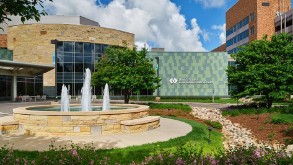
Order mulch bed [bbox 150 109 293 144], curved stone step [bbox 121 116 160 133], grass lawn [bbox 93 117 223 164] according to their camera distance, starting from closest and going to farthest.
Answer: grass lawn [bbox 93 117 223 164], curved stone step [bbox 121 116 160 133], mulch bed [bbox 150 109 293 144]

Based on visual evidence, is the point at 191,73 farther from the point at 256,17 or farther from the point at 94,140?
the point at 94,140

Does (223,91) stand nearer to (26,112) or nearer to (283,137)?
(283,137)

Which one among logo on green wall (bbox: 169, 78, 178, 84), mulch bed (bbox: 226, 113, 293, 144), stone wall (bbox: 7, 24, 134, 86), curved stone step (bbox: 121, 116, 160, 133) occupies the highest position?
stone wall (bbox: 7, 24, 134, 86)

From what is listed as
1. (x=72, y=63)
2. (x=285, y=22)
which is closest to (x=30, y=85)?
(x=72, y=63)

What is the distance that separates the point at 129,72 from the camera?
2831 cm

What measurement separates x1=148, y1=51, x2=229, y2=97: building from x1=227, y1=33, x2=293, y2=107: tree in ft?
80.9

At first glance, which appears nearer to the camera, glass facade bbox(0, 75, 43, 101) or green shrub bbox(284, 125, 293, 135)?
green shrub bbox(284, 125, 293, 135)

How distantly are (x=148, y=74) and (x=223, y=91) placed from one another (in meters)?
27.1

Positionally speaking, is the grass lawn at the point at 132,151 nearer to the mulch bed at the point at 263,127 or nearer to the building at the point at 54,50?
the mulch bed at the point at 263,127

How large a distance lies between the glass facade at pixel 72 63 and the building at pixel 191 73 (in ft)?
39.0

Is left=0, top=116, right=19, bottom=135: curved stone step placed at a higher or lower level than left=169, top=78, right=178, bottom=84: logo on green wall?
lower

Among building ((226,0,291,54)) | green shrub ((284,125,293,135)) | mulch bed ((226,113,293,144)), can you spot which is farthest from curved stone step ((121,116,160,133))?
building ((226,0,291,54))

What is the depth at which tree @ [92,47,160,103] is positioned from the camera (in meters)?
27.9

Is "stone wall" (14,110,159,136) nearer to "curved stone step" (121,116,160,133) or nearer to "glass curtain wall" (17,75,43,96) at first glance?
"curved stone step" (121,116,160,133)
